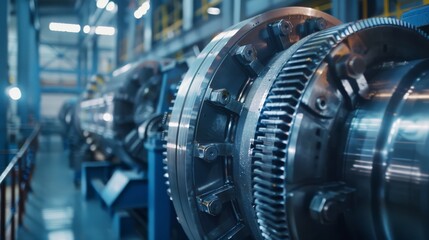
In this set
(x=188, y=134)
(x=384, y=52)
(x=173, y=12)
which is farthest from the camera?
(x=173, y=12)

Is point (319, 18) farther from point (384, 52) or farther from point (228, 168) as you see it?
point (228, 168)

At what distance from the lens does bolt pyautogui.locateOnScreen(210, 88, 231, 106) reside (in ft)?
3.53

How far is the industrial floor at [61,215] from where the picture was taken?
307 centimetres

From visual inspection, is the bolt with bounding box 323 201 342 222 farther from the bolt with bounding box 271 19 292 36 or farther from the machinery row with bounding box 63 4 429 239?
the bolt with bounding box 271 19 292 36

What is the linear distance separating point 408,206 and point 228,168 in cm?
52

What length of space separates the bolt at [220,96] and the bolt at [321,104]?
0.32m

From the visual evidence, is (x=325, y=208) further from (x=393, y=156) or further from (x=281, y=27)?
(x=281, y=27)

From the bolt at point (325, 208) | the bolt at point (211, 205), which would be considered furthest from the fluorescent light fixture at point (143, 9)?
the bolt at point (325, 208)

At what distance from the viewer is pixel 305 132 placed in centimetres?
83

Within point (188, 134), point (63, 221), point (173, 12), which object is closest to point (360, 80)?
point (188, 134)

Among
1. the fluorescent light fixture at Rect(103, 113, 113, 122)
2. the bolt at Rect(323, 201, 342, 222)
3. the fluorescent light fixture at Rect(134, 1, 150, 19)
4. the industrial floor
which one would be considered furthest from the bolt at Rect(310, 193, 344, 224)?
the fluorescent light fixture at Rect(134, 1, 150, 19)

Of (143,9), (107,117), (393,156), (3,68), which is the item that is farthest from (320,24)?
(143,9)

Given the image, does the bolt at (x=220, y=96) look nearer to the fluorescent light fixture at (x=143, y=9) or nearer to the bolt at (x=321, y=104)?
the bolt at (x=321, y=104)

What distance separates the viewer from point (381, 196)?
2.73ft
